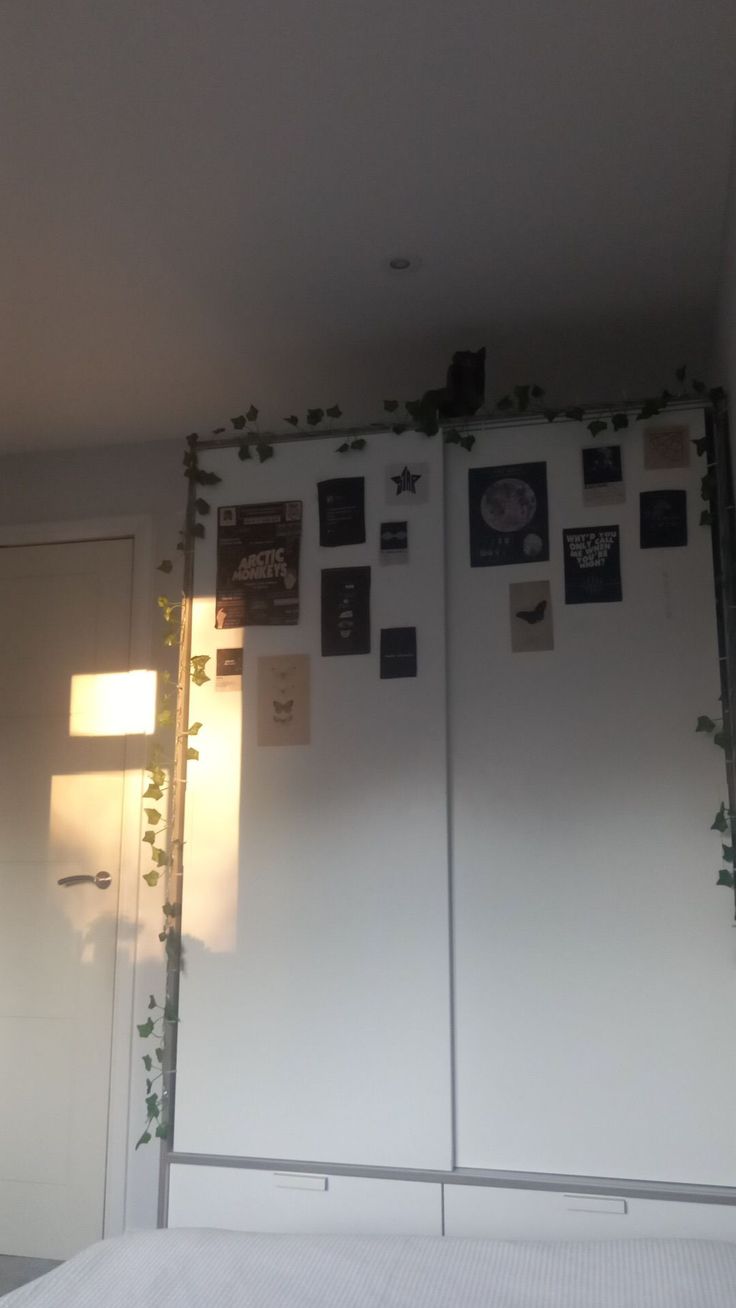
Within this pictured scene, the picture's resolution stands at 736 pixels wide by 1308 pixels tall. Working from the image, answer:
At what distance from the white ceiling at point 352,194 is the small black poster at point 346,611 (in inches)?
28.0

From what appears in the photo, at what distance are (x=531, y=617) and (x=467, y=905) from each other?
2.31ft

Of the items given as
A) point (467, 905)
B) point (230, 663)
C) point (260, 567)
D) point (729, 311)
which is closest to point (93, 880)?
point (230, 663)

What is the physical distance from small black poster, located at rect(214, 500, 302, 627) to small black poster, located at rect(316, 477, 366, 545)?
7 cm

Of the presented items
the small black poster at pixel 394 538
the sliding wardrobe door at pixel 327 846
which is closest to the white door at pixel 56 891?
the sliding wardrobe door at pixel 327 846

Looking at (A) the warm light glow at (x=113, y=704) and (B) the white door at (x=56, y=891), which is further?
(A) the warm light glow at (x=113, y=704)

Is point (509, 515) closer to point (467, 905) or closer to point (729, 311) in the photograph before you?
point (729, 311)

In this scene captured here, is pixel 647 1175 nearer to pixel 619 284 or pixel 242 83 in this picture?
pixel 619 284

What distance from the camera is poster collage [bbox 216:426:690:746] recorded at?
2.46 metres

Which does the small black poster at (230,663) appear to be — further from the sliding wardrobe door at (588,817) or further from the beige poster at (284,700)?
the sliding wardrobe door at (588,817)

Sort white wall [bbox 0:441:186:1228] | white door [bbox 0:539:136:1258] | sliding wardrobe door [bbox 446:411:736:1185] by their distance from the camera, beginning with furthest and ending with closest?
white wall [bbox 0:441:186:1228], white door [bbox 0:539:136:1258], sliding wardrobe door [bbox 446:411:736:1185]

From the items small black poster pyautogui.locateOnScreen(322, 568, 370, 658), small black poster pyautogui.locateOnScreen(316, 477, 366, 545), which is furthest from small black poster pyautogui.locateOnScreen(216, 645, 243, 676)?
small black poster pyautogui.locateOnScreen(316, 477, 366, 545)

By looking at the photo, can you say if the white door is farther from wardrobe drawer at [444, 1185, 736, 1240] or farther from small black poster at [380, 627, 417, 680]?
wardrobe drawer at [444, 1185, 736, 1240]

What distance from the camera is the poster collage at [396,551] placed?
8.05ft

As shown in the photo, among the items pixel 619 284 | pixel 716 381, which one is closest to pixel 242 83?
pixel 619 284
